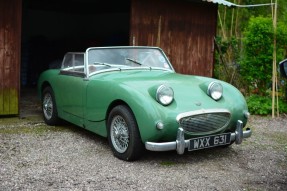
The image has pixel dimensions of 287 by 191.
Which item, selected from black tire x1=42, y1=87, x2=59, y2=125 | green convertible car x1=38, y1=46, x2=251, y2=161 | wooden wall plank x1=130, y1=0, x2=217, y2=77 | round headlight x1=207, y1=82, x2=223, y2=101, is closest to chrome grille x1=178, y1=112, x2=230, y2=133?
green convertible car x1=38, y1=46, x2=251, y2=161

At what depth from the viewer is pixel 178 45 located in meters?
9.80

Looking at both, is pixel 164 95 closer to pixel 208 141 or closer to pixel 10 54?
pixel 208 141

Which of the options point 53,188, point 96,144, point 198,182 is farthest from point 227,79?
point 53,188

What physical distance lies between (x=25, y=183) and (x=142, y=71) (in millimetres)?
2485

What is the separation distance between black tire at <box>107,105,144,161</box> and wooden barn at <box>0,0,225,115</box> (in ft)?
10.1

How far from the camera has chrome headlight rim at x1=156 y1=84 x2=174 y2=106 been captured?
468cm

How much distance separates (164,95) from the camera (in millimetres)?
4707

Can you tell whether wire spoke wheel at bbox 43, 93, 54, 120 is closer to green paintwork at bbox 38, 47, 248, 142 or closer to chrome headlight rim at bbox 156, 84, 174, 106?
green paintwork at bbox 38, 47, 248, 142

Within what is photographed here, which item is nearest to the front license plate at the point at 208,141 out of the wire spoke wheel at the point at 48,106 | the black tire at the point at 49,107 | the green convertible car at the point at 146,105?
the green convertible car at the point at 146,105

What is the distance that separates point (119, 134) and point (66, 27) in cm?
1182

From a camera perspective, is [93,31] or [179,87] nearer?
[179,87]

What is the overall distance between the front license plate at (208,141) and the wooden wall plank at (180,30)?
4406 mm

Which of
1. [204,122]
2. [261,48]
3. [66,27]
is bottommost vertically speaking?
[204,122]

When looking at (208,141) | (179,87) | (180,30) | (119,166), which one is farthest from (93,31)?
(208,141)
